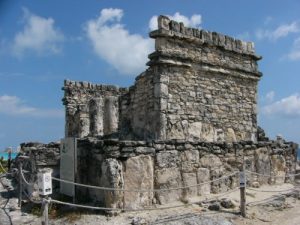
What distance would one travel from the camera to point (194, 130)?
11078mm

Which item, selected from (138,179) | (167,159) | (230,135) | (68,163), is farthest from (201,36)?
(68,163)

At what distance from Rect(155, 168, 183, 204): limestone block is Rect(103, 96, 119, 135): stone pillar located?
579 centimetres

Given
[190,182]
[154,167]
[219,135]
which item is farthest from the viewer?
[219,135]

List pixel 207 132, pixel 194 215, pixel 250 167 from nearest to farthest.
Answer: pixel 194 215
pixel 250 167
pixel 207 132

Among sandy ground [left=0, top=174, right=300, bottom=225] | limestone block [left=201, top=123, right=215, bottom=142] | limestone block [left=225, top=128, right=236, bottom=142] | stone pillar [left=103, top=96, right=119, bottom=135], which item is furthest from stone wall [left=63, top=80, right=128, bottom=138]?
sandy ground [left=0, top=174, right=300, bottom=225]

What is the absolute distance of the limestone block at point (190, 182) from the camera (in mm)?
8040

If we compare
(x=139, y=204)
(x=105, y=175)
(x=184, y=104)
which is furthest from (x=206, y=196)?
(x=184, y=104)

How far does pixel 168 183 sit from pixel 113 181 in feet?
4.52

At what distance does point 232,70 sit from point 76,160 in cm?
674

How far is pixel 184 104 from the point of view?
35.7ft

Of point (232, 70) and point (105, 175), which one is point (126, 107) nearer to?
point (232, 70)

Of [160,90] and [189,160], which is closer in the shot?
[189,160]

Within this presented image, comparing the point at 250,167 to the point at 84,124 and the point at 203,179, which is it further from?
the point at 84,124

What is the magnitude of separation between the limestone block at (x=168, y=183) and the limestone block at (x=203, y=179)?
21.3 inches
